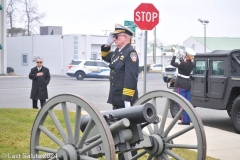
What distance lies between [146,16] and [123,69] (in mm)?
4865

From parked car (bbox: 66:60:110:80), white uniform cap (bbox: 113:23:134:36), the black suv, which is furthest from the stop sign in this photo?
parked car (bbox: 66:60:110:80)

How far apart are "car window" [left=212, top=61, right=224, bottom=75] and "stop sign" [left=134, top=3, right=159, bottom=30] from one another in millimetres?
2153

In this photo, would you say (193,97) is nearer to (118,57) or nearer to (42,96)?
(42,96)

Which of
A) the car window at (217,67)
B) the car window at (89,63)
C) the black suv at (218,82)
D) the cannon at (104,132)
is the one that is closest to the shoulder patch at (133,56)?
the cannon at (104,132)

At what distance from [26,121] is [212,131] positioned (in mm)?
3895

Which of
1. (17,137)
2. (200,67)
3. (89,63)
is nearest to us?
(17,137)

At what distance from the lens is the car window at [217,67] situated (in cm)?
1314

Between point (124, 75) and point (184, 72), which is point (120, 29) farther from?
point (184, 72)

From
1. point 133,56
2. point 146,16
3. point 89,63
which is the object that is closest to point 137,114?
point 133,56

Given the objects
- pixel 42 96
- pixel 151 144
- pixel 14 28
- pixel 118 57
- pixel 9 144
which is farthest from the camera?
pixel 14 28

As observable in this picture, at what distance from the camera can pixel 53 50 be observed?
5512 centimetres

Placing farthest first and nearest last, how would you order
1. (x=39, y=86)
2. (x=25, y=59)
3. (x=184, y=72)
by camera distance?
(x=25, y=59), (x=39, y=86), (x=184, y=72)

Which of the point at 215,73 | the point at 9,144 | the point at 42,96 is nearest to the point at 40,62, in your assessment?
the point at 42,96

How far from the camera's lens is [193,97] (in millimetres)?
13773
